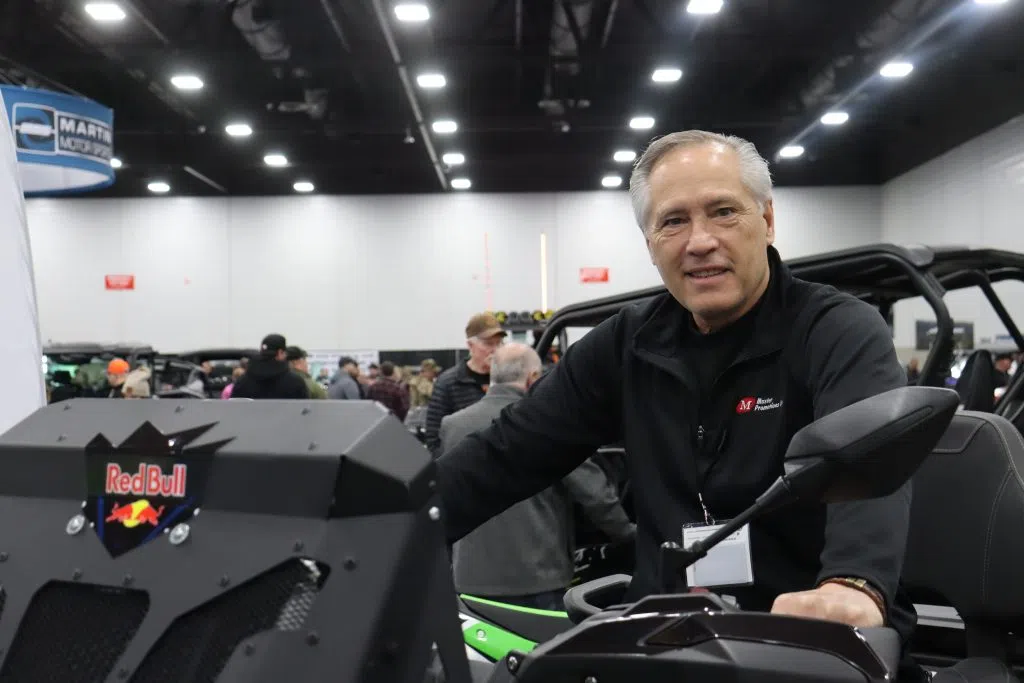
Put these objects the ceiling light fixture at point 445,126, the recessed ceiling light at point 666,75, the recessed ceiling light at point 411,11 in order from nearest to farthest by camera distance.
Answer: the recessed ceiling light at point 411,11, the recessed ceiling light at point 666,75, the ceiling light fixture at point 445,126

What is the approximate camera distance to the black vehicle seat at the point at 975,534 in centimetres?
231

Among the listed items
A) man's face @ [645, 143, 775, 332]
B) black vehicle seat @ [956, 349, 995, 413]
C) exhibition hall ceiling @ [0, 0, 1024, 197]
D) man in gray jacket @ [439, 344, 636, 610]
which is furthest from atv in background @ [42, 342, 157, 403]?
man's face @ [645, 143, 775, 332]

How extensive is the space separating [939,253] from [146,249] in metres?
20.9

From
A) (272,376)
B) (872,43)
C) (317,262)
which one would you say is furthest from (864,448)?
(317,262)

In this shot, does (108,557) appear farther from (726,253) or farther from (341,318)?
(341,318)

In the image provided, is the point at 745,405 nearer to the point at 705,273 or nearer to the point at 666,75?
the point at 705,273

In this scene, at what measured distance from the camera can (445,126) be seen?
1700cm

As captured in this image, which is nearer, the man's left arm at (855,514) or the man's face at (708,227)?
the man's left arm at (855,514)

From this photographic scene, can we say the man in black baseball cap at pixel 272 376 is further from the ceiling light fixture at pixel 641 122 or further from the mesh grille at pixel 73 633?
the ceiling light fixture at pixel 641 122

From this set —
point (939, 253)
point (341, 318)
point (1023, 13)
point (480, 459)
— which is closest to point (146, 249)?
point (341, 318)

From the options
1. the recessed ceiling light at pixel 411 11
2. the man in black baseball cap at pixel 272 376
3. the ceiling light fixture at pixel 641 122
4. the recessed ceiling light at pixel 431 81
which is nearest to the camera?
the man in black baseball cap at pixel 272 376

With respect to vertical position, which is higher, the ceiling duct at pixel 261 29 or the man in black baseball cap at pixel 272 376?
the ceiling duct at pixel 261 29

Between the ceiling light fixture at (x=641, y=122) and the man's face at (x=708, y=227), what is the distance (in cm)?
1515

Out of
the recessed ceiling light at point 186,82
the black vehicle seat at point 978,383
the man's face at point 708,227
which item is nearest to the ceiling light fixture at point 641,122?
the recessed ceiling light at point 186,82
